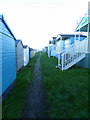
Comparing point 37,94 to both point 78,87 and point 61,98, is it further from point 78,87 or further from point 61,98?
point 78,87

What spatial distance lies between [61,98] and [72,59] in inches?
238

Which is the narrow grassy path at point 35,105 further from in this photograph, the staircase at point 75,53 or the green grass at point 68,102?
the staircase at point 75,53

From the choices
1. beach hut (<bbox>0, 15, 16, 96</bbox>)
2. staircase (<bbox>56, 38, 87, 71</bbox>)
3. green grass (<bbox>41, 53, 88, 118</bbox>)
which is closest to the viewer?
green grass (<bbox>41, 53, 88, 118</bbox>)

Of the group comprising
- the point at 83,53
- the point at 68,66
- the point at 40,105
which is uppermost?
the point at 83,53

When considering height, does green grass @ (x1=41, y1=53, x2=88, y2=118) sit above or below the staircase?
below

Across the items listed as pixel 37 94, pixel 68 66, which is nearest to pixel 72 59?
pixel 68 66

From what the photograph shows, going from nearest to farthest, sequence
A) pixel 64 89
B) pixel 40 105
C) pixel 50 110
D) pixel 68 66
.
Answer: pixel 50 110, pixel 40 105, pixel 64 89, pixel 68 66

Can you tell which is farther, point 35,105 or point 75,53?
point 75,53

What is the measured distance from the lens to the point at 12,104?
4125 millimetres

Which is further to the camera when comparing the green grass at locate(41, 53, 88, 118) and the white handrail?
the white handrail

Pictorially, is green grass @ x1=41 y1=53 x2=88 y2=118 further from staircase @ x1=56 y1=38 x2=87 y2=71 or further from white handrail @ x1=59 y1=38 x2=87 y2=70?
white handrail @ x1=59 y1=38 x2=87 y2=70

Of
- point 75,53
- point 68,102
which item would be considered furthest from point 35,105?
point 75,53

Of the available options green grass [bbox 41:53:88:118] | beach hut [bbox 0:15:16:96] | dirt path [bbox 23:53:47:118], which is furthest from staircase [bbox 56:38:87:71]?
beach hut [bbox 0:15:16:96]

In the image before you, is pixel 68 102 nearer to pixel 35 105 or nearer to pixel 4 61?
pixel 35 105
